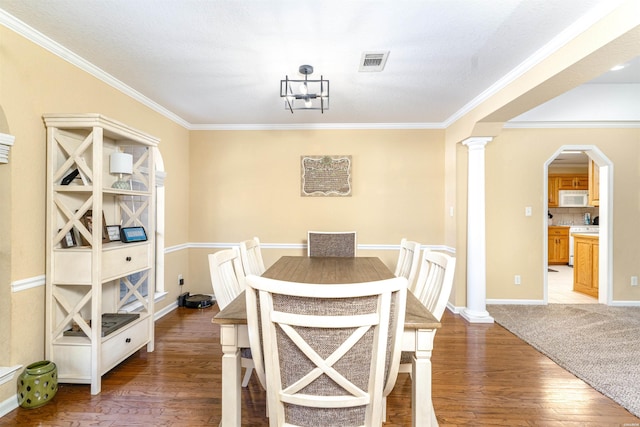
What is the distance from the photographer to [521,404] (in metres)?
1.88

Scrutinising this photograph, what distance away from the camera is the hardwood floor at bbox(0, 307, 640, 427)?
1.73m

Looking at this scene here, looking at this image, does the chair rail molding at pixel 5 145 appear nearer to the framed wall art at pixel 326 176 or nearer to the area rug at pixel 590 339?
the framed wall art at pixel 326 176

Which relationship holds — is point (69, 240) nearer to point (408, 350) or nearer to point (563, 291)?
point (408, 350)

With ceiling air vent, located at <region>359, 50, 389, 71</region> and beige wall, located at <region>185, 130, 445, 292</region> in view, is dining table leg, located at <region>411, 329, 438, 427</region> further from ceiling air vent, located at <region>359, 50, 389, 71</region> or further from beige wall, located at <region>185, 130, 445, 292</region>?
beige wall, located at <region>185, 130, 445, 292</region>

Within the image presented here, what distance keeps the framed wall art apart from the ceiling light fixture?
83 cm

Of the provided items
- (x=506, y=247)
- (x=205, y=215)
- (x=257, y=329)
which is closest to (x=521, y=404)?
(x=257, y=329)

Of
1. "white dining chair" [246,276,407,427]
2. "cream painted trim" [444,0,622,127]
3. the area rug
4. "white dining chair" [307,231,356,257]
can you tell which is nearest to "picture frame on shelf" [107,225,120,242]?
"white dining chair" [307,231,356,257]

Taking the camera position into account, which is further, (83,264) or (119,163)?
(119,163)

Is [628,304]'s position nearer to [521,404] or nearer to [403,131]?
[521,404]

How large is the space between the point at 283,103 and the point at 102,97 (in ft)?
5.28

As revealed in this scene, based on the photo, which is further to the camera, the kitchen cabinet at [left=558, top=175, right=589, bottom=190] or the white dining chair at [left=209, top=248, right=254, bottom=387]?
the kitchen cabinet at [left=558, top=175, right=589, bottom=190]

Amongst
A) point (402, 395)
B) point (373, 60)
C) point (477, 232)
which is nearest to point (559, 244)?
point (477, 232)

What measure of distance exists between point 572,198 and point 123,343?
8712 mm

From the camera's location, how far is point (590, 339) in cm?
279
